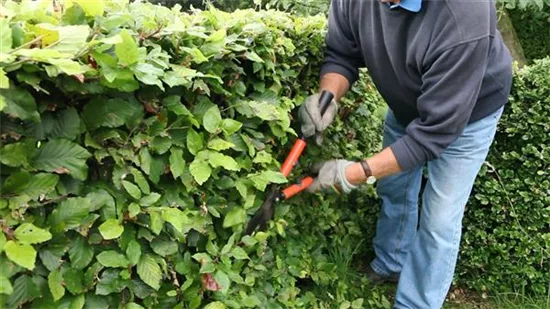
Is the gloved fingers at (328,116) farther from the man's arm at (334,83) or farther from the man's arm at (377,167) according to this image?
the man's arm at (377,167)

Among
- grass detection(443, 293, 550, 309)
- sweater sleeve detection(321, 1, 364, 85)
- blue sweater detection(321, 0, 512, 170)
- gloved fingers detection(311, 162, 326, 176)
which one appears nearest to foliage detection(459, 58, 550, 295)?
grass detection(443, 293, 550, 309)

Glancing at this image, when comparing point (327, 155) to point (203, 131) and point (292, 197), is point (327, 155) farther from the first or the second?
point (203, 131)

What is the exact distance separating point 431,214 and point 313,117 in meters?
0.81

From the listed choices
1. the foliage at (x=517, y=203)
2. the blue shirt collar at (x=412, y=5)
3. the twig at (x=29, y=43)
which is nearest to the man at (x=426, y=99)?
the blue shirt collar at (x=412, y=5)

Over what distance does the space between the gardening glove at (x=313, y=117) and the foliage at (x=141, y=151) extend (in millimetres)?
95

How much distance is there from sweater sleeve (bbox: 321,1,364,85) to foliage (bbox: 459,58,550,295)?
1.06 m

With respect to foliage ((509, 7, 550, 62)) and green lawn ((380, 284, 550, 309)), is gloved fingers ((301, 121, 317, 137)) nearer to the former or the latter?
green lawn ((380, 284, 550, 309))

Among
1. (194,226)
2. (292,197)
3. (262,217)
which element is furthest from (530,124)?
(194,226)

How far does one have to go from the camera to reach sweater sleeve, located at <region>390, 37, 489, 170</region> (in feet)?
7.40

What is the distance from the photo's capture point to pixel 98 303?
5.84 feet

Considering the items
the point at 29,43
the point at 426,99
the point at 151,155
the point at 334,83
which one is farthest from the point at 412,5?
the point at 29,43

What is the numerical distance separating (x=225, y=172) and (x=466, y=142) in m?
1.23

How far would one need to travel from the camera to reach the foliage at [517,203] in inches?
124

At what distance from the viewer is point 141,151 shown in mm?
1795
